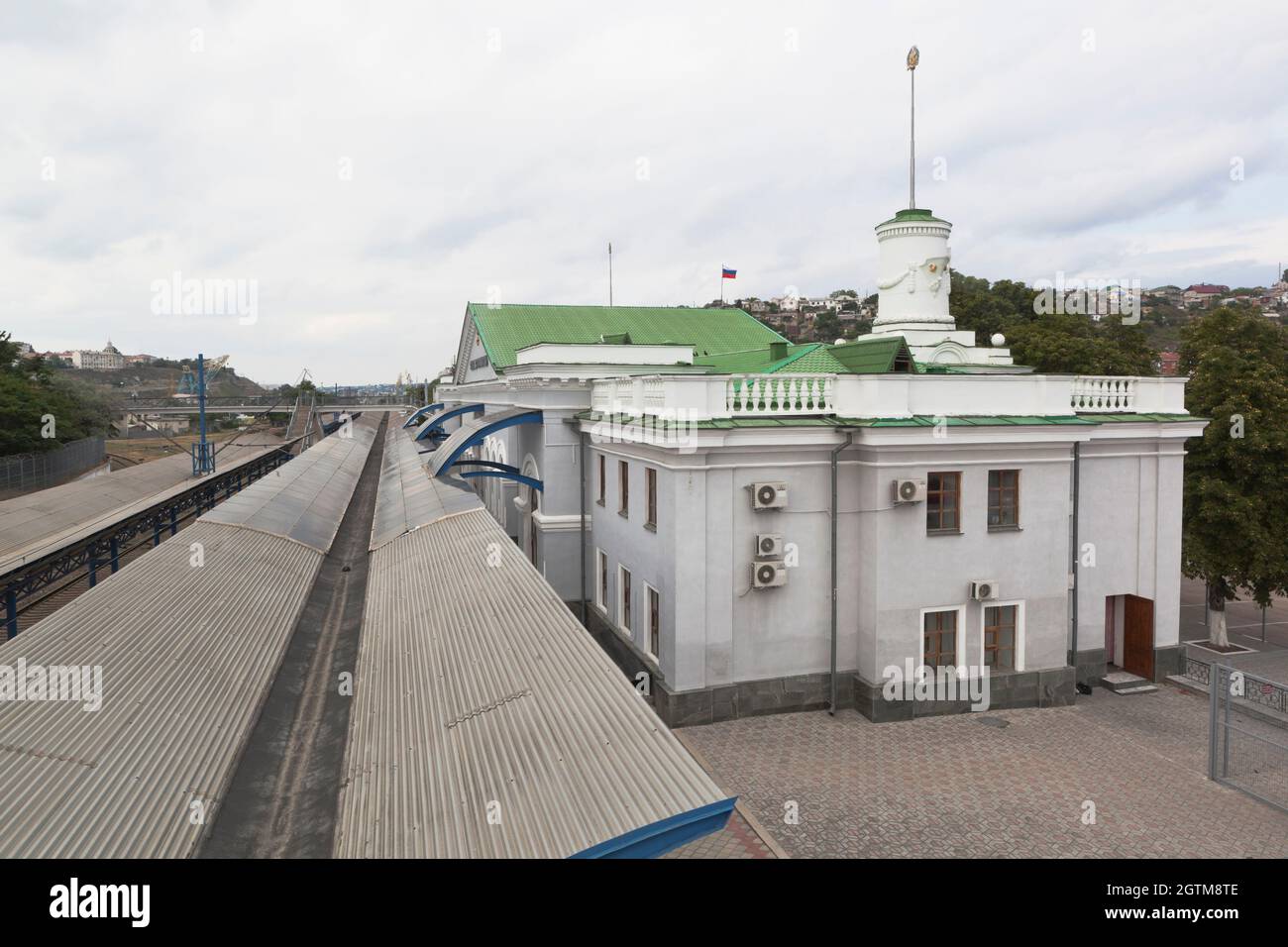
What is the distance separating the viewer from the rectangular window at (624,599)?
53.2ft

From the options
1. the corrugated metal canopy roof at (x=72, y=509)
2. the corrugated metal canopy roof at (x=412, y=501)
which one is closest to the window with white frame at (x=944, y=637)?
the corrugated metal canopy roof at (x=412, y=501)

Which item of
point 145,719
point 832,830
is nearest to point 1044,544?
point 832,830

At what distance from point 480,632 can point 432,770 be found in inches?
118

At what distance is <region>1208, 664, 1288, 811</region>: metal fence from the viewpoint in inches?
444

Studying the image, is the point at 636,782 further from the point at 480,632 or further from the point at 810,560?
the point at 810,560

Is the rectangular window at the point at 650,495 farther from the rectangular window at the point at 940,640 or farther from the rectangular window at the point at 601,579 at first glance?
the rectangular window at the point at 940,640

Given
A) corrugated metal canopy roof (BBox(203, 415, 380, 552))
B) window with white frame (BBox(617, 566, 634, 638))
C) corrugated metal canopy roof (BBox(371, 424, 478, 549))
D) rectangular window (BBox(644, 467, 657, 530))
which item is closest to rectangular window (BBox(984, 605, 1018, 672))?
rectangular window (BBox(644, 467, 657, 530))

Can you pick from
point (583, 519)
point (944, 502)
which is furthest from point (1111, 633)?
point (583, 519)

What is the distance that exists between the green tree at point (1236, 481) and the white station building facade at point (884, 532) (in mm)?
2993

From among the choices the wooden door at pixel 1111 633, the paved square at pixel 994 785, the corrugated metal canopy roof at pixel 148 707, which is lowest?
the paved square at pixel 994 785

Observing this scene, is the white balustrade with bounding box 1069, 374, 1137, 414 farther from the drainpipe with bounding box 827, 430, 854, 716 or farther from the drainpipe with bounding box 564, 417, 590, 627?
the drainpipe with bounding box 564, 417, 590, 627

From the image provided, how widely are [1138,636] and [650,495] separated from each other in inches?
399

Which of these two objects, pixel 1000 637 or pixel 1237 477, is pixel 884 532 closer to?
pixel 1000 637

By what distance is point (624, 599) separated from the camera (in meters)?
16.5
